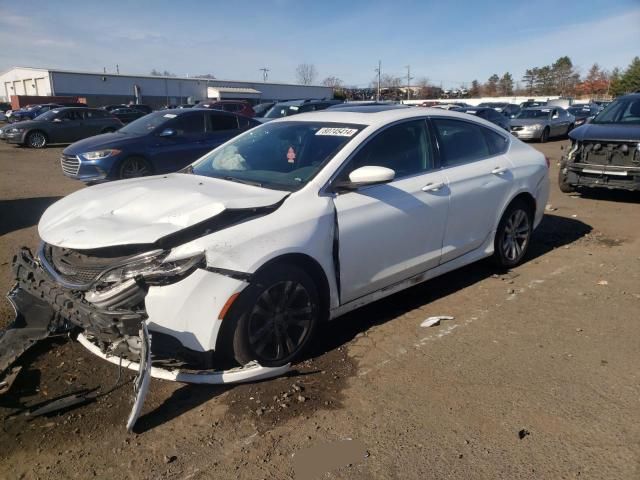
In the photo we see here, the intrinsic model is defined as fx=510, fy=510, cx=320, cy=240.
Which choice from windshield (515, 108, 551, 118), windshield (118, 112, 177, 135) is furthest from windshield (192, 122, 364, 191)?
windshield (515, 108, 551, 118)

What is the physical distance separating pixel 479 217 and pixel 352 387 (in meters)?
2.29

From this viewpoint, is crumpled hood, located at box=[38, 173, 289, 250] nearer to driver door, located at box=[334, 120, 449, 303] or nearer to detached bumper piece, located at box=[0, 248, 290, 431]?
detached bumper piece, located at box=[0, 248, 290, 431]

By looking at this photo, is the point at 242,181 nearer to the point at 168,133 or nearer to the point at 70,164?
the point at 168,133

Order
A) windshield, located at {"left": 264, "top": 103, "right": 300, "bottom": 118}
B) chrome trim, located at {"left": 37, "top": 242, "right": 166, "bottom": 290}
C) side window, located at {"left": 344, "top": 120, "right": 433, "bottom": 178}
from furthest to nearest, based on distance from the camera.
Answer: windshield, located at {"left": 264, "top": 103, "right": 300, "bottom": 118}
side window, located at {"left": 344, "top": 120, "right": 433, "bottom": 178}
chrome trim, located at {"left": 37, "top": 242, "right": 166, "bottom": 290}

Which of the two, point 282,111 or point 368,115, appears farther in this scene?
point 282,111

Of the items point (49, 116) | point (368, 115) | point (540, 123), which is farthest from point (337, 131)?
point (540, 123)

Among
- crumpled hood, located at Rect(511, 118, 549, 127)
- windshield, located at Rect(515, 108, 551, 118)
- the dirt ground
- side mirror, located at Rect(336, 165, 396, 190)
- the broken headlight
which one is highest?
side mirror, located at Rect(336, 165, 396, 190)

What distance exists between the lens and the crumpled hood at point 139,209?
9.99 ft

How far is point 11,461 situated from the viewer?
103 inches

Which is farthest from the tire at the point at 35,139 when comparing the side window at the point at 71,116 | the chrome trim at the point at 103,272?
the chrome trim at the point at 103,272

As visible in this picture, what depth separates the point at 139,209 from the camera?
335 centimetres

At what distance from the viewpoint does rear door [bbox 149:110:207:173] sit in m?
9.99

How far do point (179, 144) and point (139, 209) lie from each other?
724 cm

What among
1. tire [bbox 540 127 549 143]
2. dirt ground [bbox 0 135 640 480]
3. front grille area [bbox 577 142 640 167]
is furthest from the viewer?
tire [bbox 540 127 549 143]
